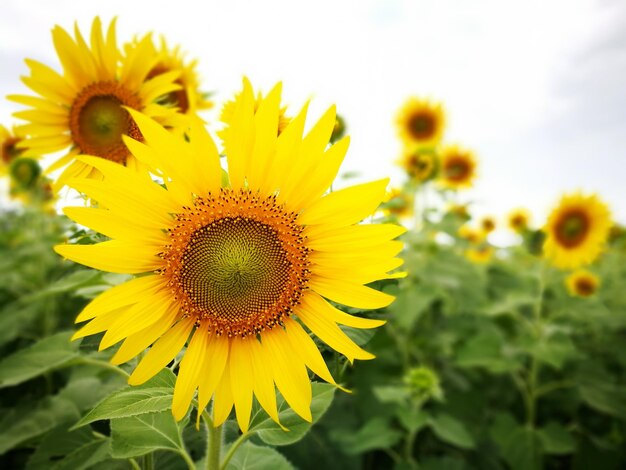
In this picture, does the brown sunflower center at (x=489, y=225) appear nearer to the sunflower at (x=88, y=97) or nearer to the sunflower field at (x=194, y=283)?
the sunflower field at (x=194, y=283)

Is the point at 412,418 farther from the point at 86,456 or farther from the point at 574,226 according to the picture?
the point at 574,226

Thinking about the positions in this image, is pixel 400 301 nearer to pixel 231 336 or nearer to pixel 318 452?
pixel 318 452

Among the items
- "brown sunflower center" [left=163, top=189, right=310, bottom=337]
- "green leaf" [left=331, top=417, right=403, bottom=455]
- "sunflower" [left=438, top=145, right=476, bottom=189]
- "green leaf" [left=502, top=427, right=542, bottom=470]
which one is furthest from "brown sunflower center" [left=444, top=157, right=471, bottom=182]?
"brown sunflower center" [left=163, top=189, right=310, bottom=337]

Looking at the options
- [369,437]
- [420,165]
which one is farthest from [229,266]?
[420,165]

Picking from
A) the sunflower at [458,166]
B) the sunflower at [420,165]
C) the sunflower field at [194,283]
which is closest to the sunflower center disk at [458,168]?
the sunflower at [458,166]

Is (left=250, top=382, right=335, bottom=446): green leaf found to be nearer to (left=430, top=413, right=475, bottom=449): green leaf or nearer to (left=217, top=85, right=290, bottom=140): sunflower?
(left=217, top=85, right=290, bottom=140): sunflower
